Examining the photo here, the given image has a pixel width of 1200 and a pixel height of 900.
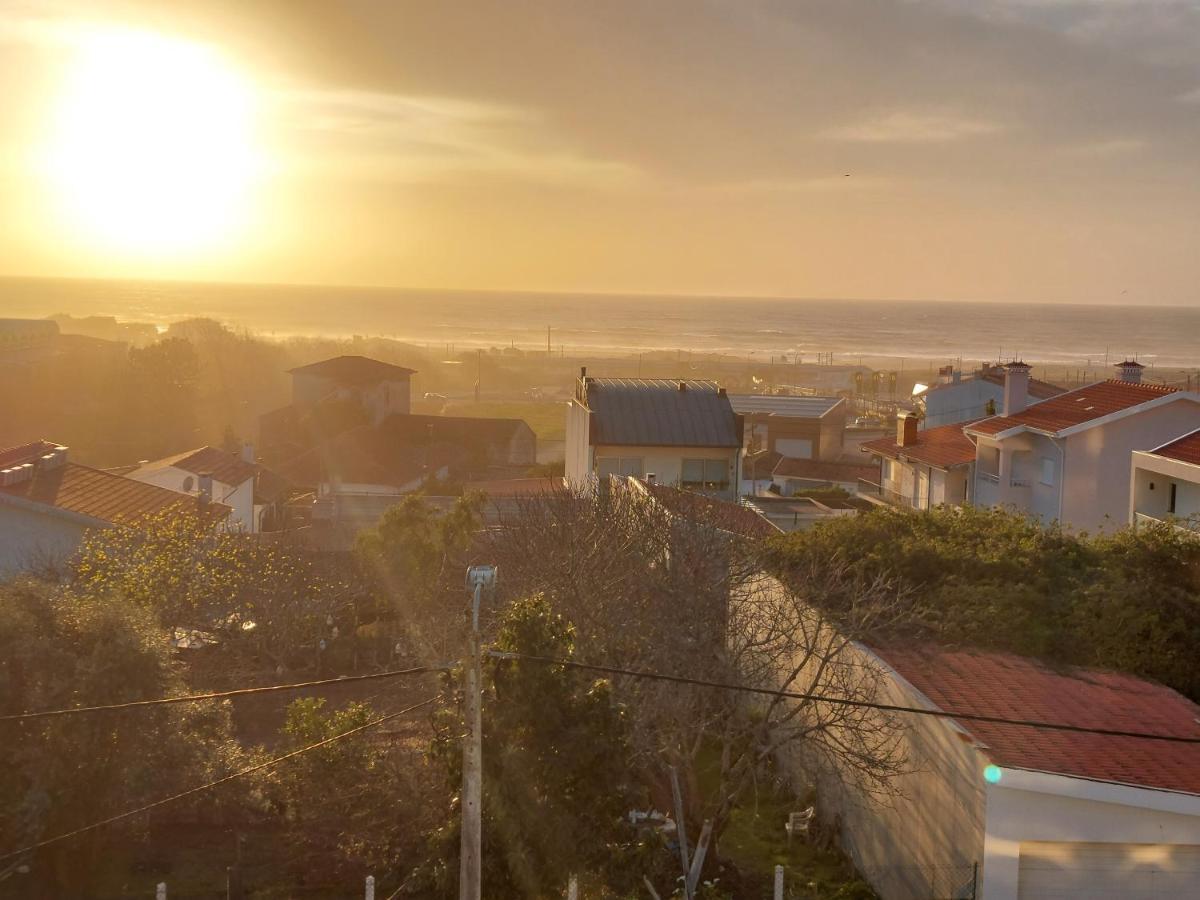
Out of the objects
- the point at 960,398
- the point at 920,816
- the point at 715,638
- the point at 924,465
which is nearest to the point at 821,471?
the point at 960,398

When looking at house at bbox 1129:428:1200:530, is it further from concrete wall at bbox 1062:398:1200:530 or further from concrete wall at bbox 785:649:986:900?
concrete wall at bbox 785:649:986:900

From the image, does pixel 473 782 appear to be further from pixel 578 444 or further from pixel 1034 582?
pixel 578 444

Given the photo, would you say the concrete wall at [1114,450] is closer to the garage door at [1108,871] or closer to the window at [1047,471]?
the window at [1047,471]

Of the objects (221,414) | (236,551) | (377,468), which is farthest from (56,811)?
(221,414)

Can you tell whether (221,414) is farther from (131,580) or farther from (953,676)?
(953,676)

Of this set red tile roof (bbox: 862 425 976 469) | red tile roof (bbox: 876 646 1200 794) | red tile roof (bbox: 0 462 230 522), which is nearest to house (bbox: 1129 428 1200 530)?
red tile roof (bbox: 862 425 976 469)
